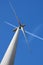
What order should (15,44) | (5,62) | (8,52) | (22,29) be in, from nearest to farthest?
(5,62), (8,52), (15,44), (22,29)

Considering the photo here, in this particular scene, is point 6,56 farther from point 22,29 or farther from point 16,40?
point 22,29

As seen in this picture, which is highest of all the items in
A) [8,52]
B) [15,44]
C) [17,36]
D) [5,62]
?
[17,36]

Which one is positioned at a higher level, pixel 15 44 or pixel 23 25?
pixel 23 25

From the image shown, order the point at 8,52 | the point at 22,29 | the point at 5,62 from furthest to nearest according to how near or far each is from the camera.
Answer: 1. the point at 22,29
2. the point at 8,52
3. the point at 5,62

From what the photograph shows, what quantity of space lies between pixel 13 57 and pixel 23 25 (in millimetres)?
20209

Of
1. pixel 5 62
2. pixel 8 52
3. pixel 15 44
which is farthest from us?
pixel 15 44

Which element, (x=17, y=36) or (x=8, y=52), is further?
(x=17, y=36)

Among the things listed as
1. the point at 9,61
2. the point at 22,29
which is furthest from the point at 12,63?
the point at 22,29

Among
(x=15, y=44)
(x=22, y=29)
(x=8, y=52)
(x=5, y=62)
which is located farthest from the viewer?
(x=22, y=29)

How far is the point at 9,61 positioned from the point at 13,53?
134 inches

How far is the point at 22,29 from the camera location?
60.2 meters

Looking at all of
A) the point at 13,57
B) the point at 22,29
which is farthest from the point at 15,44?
the point at 22,29

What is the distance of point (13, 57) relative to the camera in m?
44.7

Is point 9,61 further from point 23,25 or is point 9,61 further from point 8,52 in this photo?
point 23,25
